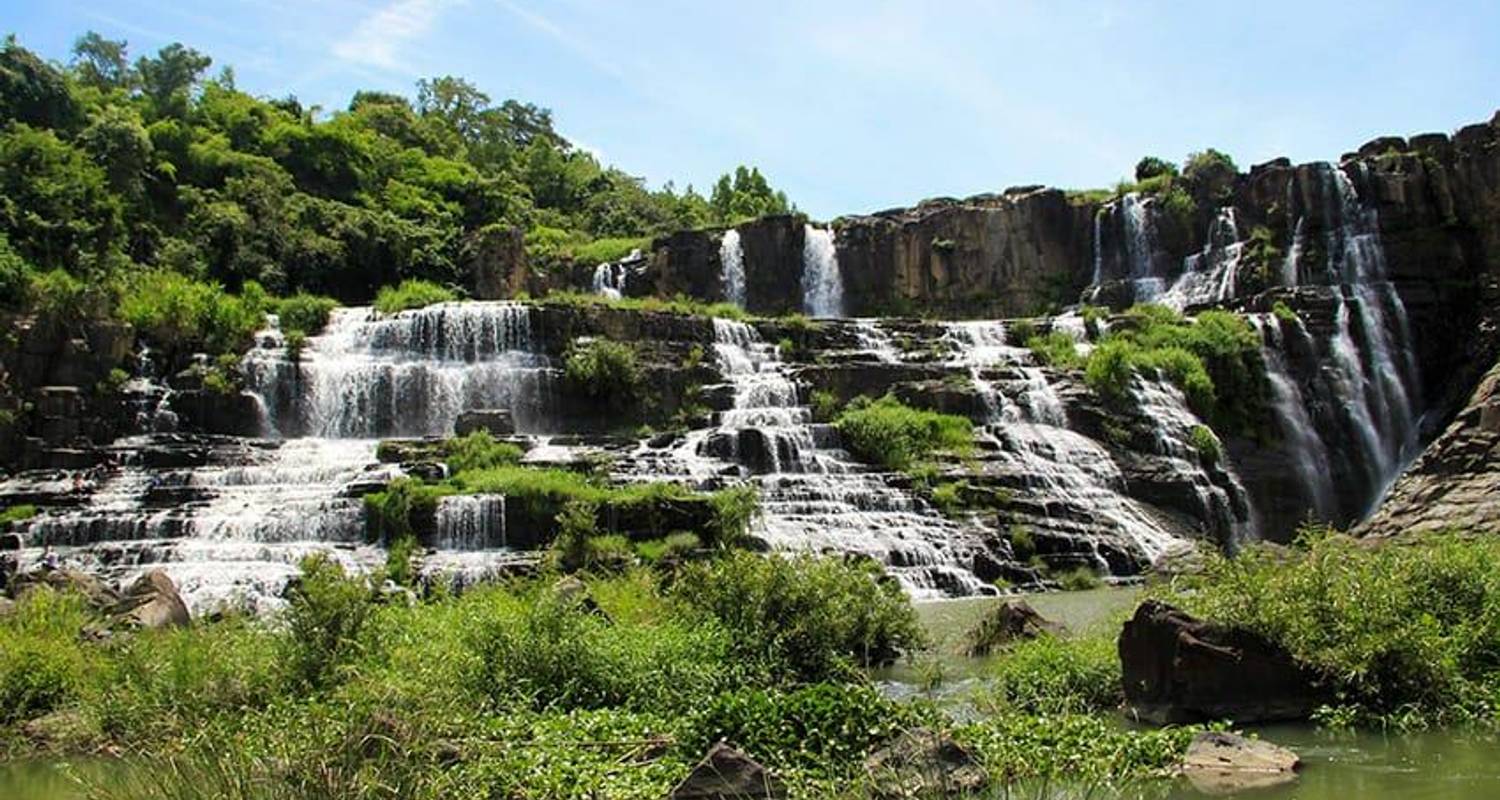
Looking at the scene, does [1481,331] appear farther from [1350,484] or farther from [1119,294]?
[1119,294]

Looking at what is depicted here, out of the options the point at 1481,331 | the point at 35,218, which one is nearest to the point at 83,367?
the point at 35,218

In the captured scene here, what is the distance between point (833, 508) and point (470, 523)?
26.9 ft

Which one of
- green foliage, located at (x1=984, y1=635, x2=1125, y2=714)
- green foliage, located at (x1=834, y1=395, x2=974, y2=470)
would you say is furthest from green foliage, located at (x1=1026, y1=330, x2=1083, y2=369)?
green foliage, located at (x1=984, y1=635, x2=1125, y2=714)

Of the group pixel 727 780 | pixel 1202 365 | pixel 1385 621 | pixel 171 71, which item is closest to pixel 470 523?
pixel 727 780

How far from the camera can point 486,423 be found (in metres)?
31.4

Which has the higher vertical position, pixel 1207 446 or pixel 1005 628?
pixel 1207 446

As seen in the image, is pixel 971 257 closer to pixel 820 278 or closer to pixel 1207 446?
pixel 820 278

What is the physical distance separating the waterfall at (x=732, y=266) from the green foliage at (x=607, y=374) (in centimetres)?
1471

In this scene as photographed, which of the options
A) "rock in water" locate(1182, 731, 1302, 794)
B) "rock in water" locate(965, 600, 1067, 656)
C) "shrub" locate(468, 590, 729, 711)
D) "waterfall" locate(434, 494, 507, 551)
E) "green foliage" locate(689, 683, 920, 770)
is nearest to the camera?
"rock in water" locate(1182, 731, 1302, 794)

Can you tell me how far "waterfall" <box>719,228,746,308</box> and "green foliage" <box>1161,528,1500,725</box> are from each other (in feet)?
125

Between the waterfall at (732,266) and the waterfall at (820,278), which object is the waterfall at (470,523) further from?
the waterfall at (820,278)

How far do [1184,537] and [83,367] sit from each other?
95.9 ft

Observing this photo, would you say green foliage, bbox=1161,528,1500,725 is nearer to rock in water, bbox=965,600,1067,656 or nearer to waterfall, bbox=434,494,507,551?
rock in water, bbox=965,600,1067,656

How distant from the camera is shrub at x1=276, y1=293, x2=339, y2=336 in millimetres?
36875
